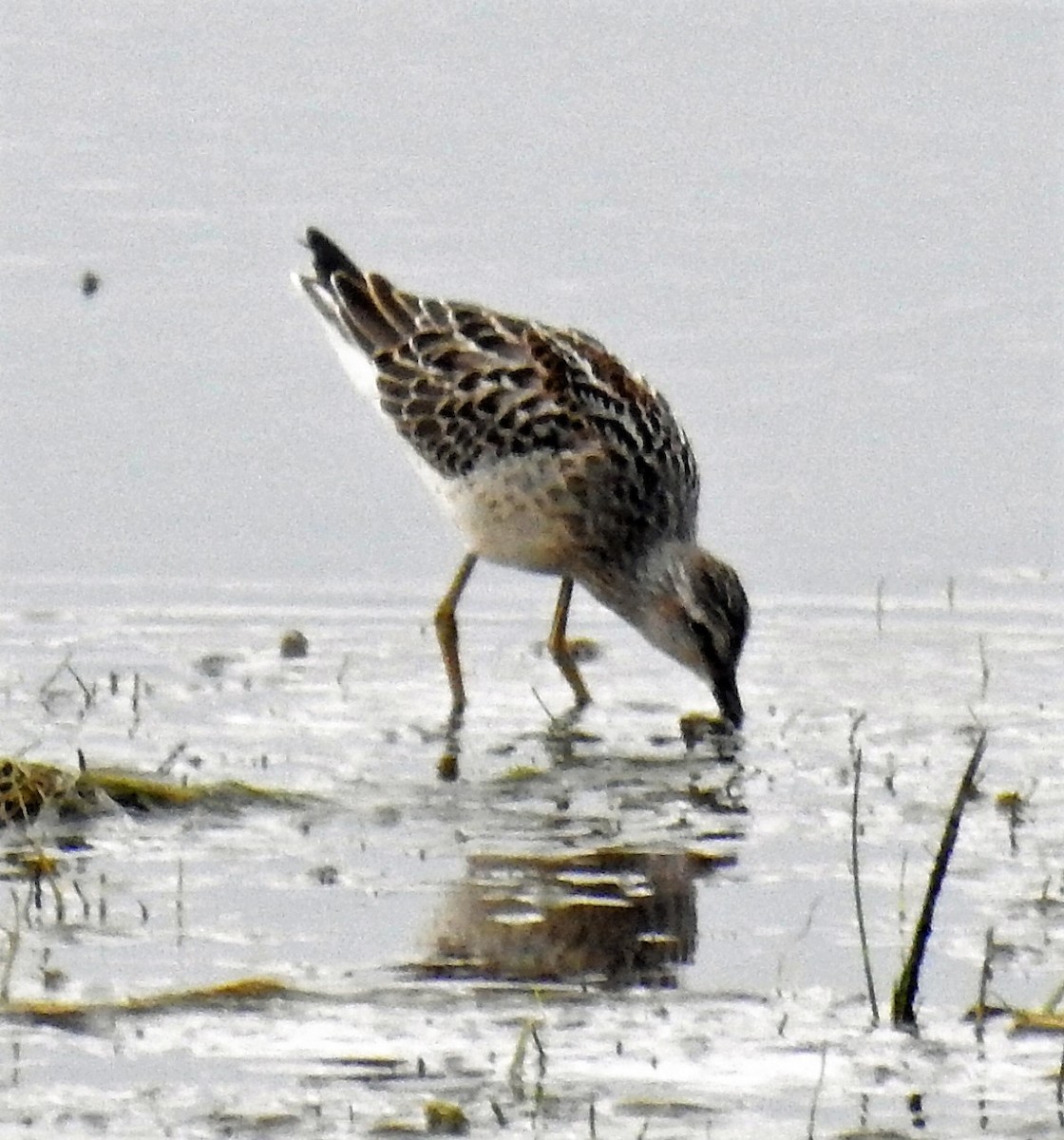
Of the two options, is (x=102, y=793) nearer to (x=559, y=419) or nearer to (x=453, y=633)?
(x=453, y=633)

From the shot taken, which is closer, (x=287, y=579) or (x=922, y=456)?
(x=287, y=579)

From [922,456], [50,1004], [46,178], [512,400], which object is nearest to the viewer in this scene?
[50,1004]

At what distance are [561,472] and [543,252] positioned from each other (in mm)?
4749

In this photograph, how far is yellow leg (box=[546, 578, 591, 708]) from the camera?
33.8 feet

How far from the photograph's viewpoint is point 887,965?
23.2ft

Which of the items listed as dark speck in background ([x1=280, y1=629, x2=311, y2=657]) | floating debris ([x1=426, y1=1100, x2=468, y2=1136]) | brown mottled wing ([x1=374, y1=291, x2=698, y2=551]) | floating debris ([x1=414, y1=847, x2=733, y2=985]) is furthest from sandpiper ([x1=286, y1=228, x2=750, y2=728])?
floating debris ([x1=426, y1=1100, x2=468, y2=1136])

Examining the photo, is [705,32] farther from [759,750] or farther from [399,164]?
[759,750]

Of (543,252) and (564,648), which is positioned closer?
(564,648)

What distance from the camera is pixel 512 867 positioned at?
7840 millimetres

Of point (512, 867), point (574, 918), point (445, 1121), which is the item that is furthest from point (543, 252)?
point (445, 1121)

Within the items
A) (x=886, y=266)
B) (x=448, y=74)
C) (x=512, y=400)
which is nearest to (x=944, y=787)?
(x=512, y=400)

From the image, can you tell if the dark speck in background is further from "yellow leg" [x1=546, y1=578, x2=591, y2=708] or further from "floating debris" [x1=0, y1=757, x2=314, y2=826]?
"floating debris" [x1=0, y1=757, x2=314, y2=826]

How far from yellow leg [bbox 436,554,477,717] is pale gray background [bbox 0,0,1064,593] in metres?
0.99

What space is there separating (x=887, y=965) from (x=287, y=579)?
16.5ft
